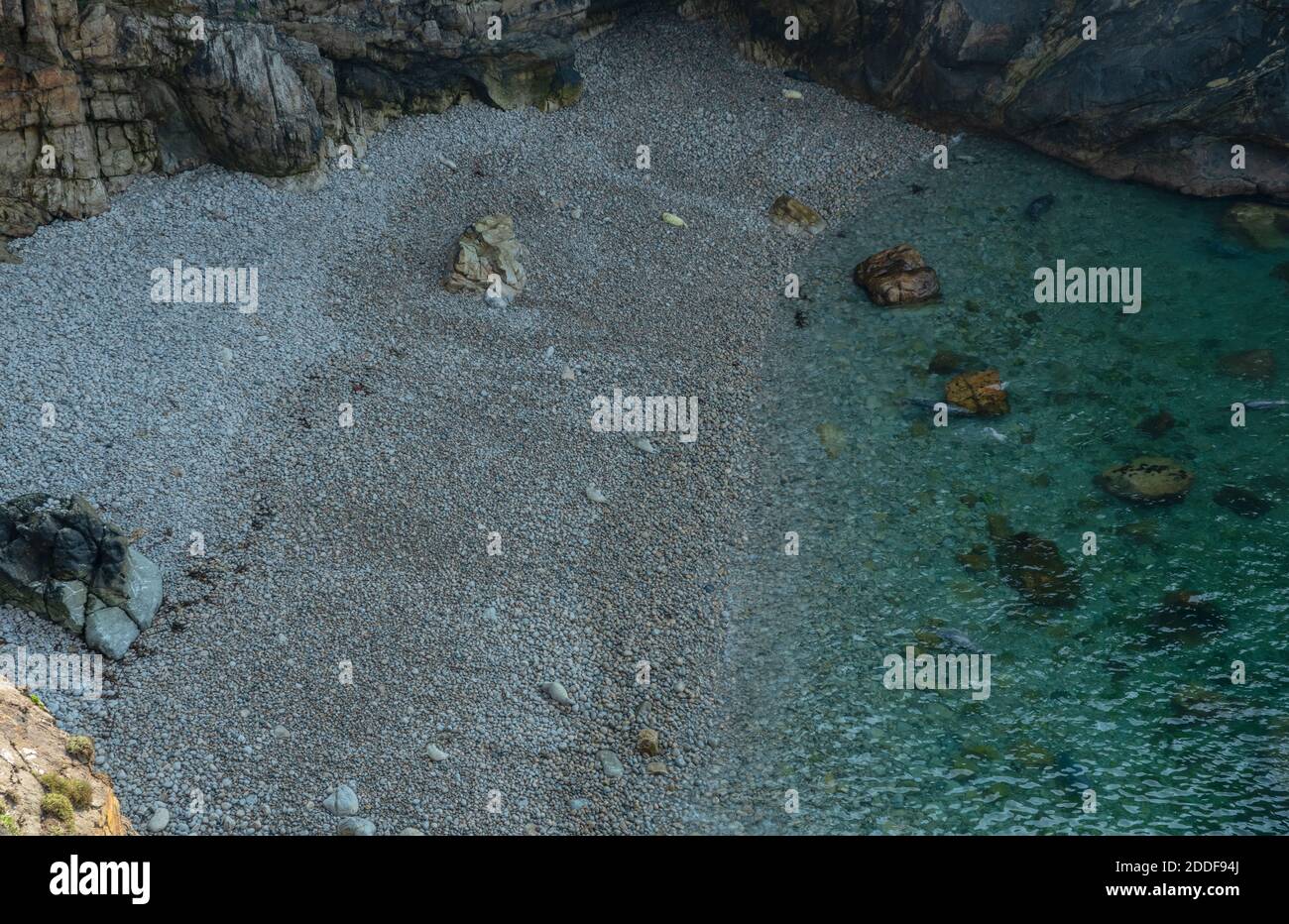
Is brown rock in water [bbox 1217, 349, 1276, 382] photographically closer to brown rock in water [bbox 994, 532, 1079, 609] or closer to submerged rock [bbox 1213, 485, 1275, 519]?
submerged rock [bbox 1213, 485, 1275, 519]

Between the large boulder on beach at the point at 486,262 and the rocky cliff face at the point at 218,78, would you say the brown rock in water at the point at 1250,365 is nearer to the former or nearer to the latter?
the large boulder on beach at the point at 486,262

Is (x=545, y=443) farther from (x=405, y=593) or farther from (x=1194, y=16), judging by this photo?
(x=1194, y=16)

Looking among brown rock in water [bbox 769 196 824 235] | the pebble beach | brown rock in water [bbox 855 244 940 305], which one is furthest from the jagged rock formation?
brown rock in water [bbox 855 244 940 305]

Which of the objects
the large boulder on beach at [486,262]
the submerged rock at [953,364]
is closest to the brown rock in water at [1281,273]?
the submerged rock at [953,364]

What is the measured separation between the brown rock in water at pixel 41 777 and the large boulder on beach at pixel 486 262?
12571 millimetres

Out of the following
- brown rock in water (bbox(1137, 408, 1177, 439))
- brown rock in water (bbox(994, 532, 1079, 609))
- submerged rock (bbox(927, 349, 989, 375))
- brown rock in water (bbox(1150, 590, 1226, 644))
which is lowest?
brown rock in water (bbox(1150, 590, 1226, 644))

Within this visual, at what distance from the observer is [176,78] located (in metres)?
23.8

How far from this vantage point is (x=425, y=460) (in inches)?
811

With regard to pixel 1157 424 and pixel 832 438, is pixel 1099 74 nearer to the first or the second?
pixel 1157 424

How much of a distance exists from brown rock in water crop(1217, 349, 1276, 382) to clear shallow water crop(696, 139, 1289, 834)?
0.75 feet

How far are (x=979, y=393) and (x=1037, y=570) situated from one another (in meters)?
4.61

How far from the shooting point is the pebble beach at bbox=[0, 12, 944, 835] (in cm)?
1600

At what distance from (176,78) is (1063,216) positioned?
20.7 meters
